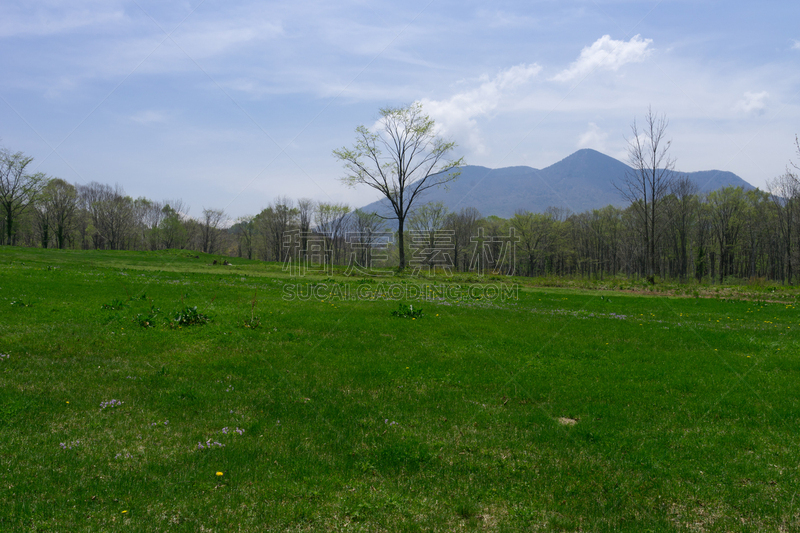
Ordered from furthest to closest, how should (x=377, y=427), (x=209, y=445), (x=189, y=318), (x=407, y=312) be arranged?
(x=407, y=312)
(x=189, y=318)
(x=377, y=427)
(x=209, y=445)

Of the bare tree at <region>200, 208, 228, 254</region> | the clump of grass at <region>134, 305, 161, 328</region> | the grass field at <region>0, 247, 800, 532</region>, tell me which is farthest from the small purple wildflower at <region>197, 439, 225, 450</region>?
the bare tree at <region>200, 208, 228, 254</region>

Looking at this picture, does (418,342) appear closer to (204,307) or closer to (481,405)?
(481,405)

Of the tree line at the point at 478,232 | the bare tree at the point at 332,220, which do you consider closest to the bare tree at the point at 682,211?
the tree line at the point at 478,232

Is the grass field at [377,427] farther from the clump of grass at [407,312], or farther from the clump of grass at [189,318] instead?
the clump of grass at [407,312]

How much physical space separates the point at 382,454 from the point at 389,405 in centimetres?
→ 203

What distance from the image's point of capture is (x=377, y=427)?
679 centimetres

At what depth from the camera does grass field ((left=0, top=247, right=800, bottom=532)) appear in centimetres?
448

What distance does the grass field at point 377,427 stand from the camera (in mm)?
4484

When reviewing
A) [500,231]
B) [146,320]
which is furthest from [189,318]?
[500,231]

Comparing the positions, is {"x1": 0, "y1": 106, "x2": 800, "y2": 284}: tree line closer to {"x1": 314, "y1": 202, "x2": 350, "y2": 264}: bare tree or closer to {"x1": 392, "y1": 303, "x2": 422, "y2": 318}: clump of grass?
{"x1": 314, "y1": 202, "x2": 350, "y2": 264}: bare tree

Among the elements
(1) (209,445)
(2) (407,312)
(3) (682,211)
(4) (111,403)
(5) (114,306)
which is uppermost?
(3) (682,211)

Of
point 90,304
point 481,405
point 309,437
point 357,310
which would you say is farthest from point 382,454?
point 90,304

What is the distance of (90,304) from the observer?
48.2ft

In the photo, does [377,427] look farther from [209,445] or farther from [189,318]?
[189,318]
